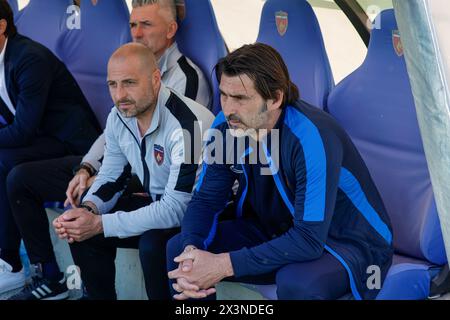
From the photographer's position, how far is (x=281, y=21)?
2664mm

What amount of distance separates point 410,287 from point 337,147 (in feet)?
1.38

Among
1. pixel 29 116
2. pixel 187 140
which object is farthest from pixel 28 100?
pixel 187 140

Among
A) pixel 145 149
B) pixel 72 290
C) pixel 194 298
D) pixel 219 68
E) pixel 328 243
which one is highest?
pixel 219 68

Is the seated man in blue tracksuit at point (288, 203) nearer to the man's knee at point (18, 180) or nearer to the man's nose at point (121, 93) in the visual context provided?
the man's nose at point (121, 93)

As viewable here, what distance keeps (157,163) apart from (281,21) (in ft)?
2.14

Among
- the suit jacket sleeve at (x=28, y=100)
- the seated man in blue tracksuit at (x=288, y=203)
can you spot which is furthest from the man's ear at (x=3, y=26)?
the seated man in blue tracksuit at (x=288, y=203)

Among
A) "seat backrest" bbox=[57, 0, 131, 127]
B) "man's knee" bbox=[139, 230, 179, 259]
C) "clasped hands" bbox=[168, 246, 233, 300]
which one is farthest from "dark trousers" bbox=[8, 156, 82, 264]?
"clasped hands" bbox=[168, 246, 233, 300]

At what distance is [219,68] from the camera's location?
7.01ft

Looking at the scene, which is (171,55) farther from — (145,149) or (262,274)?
(262,274)

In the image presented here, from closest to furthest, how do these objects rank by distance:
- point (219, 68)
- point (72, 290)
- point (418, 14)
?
point (418, 14)
point (219, 68)
point (72, 290)

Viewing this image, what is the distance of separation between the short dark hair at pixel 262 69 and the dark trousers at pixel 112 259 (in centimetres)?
56

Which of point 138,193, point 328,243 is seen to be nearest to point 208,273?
point 328,243

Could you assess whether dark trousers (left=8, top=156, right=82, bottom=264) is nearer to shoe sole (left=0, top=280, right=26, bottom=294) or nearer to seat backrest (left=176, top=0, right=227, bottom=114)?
shoe sole (left=0, top=280, right=26, bottom=294)

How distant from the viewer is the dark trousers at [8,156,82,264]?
280cm
